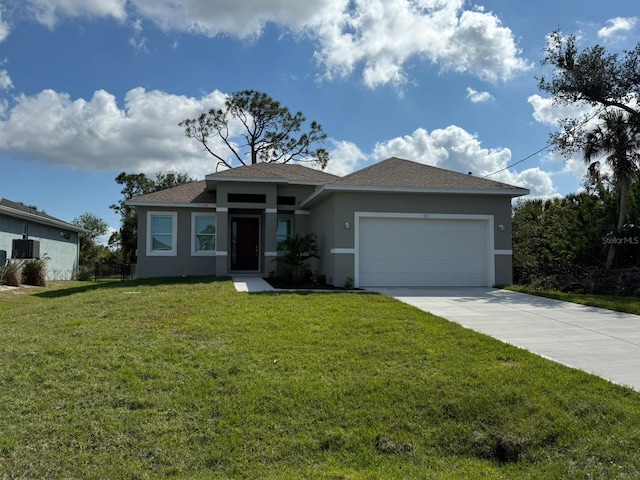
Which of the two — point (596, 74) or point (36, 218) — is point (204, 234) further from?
point (596, 74)

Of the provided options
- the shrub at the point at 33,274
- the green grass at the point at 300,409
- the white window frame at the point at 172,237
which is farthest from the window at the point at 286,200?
the green grass at the point at 300,409

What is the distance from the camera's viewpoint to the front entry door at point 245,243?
61.3 ft

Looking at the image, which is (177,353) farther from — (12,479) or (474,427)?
(474,427)

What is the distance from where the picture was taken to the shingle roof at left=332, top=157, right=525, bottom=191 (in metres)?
13.8

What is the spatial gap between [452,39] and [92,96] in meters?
13.7

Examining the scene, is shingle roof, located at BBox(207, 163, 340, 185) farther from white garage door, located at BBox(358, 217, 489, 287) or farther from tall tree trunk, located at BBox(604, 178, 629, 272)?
tall tree trunk, located at BBox(604, 178, 629, 272)

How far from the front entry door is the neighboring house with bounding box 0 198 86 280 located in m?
7.94

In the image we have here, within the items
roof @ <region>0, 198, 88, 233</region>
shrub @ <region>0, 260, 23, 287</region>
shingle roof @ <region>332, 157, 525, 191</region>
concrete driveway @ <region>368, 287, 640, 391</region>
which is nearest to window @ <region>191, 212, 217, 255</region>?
shingle roof @ <region>332, 157, 525, 191</region>

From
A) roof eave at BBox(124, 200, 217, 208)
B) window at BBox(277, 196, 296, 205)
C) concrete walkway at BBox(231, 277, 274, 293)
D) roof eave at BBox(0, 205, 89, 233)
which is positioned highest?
window at BBox(277, 196, 296, 205)

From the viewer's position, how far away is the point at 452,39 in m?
15.3

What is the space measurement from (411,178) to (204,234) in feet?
26.2

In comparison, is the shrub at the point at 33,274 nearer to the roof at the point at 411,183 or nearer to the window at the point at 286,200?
the window at the point at 286,200

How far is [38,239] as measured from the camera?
855 inches

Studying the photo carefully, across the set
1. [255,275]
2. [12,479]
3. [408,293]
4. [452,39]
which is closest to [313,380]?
[12,479]
